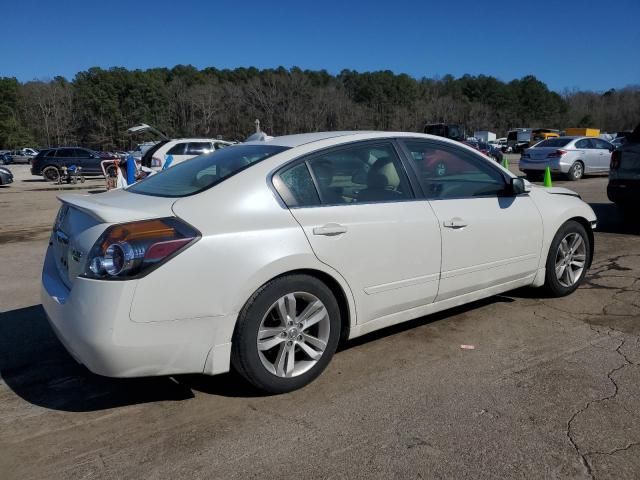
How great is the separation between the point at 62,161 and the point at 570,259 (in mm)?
26632

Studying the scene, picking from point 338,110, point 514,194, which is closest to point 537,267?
point 514,194

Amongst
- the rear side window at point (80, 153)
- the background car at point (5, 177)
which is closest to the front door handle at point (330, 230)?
the background car at point (5, 177)

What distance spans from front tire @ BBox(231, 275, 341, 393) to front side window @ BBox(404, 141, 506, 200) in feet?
4.01

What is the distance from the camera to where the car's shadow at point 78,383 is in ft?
10.3

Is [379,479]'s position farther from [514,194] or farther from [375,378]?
[514,194]

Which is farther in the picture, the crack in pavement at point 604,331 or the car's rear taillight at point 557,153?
the car's rear taillight at point 557,153

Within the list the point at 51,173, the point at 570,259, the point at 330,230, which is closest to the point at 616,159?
the point at 570,259

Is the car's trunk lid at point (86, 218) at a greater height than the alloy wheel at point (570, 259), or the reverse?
the car's trunk lid at point (86, 218)

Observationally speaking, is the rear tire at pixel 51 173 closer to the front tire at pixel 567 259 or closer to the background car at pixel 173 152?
the background car at pixel 173 152

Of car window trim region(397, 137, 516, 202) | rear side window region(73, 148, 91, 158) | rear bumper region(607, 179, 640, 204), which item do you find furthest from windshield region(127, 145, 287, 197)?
rear side window region(73, 148, 91, 158)

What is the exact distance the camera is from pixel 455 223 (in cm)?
379

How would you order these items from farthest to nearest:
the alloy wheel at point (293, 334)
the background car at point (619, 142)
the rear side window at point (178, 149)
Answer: the rear side window at point (178, 149) < the background car at point (619, 142) < the alloy wheel at point (293, 334)

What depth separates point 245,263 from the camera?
286 cm

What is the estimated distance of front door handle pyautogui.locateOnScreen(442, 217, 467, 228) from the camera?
3754 millimetres
